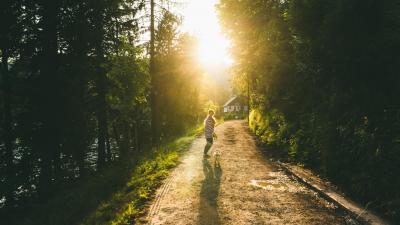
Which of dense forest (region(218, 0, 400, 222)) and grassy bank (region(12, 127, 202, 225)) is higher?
dense forest (region(218, 0, 400, 222))

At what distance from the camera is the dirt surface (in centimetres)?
623

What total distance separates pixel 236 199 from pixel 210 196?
62 cm

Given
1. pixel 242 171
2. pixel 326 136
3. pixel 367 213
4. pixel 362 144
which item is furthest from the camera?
pixel 242 171

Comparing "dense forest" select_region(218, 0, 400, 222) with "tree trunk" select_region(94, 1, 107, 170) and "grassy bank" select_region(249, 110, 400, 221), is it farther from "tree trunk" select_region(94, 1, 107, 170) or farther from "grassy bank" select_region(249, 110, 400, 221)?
"tree trunk" select_region(94, 1, 107, 170)

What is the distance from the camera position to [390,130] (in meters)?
7.01

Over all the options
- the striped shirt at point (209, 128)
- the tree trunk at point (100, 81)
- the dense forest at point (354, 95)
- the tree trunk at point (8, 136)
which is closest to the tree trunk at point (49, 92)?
the tree trunk at point (8, 136)

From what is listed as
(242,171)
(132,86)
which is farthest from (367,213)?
(132,86)

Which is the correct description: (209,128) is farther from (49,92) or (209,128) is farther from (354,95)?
(49,92)

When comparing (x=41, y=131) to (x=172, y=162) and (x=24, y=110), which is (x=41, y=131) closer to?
(x=24, y=110)

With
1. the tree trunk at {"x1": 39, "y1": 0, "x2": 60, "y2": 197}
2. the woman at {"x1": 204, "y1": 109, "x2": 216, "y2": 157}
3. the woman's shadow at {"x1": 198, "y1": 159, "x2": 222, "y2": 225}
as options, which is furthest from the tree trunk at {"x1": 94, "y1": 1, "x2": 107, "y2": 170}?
the woman's shadow at {"x1": 198, "y1": 159, "x2": 222, "y2": 225}

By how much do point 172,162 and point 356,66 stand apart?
6646 mm

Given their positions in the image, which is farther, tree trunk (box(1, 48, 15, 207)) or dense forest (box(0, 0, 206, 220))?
tree trunk (box(1, 48, 15, 207))

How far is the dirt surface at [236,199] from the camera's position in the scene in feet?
20.4

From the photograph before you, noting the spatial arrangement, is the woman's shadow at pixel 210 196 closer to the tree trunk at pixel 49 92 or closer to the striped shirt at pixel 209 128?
the striped shirt at pixel 209 128
